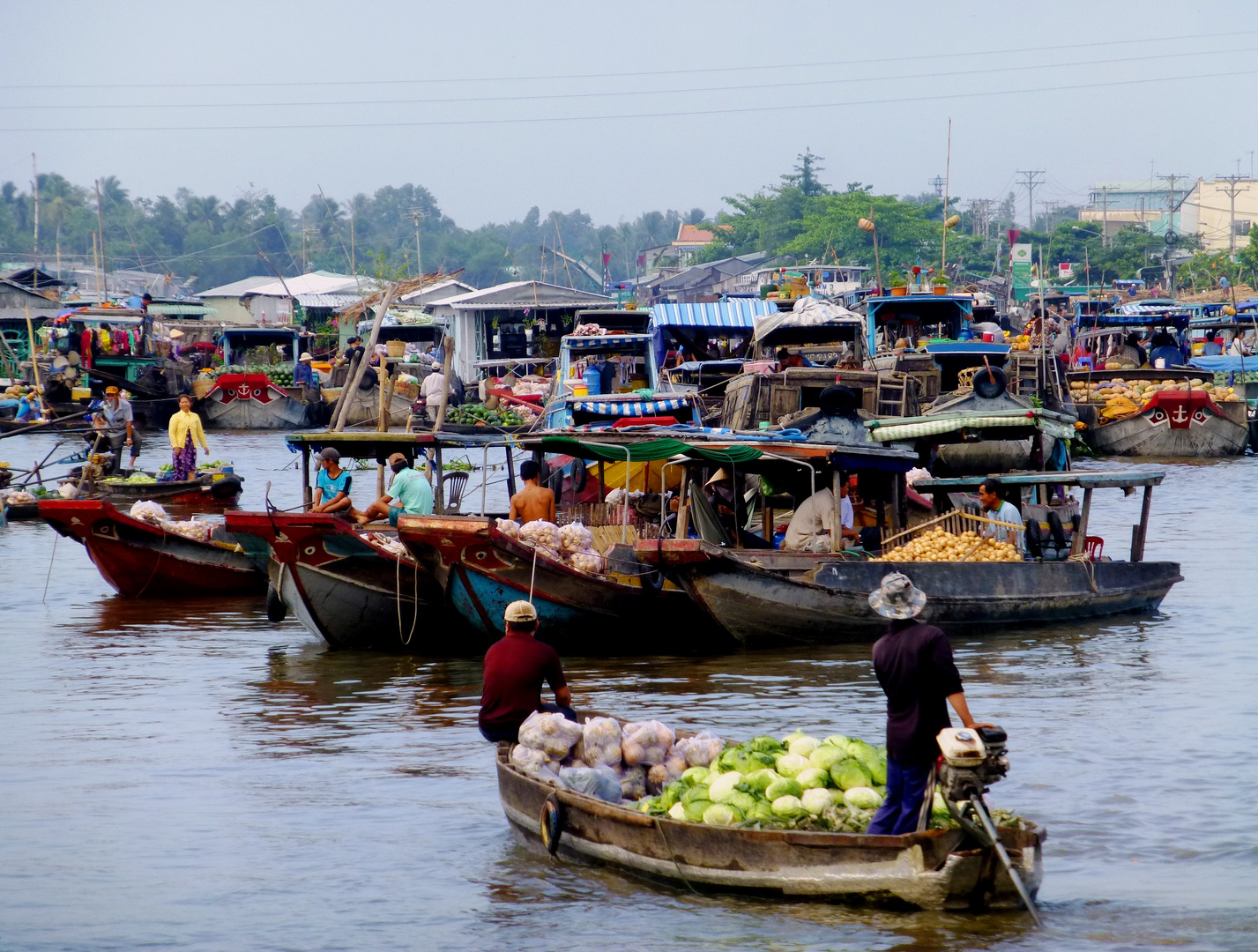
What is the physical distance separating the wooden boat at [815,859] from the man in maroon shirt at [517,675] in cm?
70

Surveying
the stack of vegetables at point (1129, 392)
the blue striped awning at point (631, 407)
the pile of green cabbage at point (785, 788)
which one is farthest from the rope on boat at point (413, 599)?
the stack of vegetables at point (1129, 392)

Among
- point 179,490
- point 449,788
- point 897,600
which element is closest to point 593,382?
point 179,490

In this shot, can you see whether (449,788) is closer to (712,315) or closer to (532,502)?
(532,502)

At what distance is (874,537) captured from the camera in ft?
40.0

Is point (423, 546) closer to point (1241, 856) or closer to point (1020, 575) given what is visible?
point (1020, 575)

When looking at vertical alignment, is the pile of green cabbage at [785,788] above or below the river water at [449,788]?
above

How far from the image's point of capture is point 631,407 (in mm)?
14219

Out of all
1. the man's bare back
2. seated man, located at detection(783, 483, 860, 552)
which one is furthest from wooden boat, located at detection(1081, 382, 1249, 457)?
the man's bare back

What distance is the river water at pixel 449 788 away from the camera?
601 centimetres

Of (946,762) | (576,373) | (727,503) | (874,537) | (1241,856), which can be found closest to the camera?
→ (946,762)

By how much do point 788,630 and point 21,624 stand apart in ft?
24.3

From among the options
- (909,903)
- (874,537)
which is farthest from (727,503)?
(909,903)

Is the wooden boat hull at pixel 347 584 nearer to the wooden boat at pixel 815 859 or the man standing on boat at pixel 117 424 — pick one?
the wooden boat at pixel 815 859

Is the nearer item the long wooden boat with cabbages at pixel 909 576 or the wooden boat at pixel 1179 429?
the long wooden boat with cabbages at pixel 909 576
